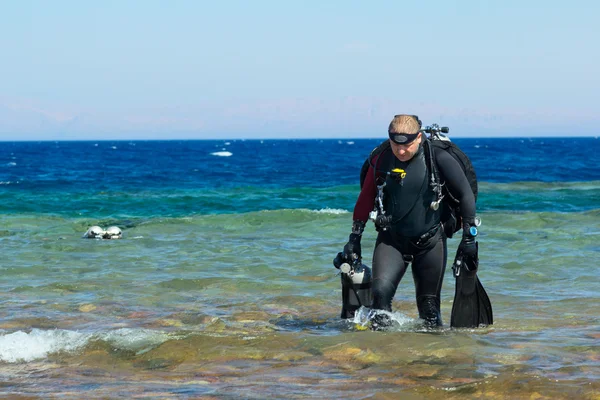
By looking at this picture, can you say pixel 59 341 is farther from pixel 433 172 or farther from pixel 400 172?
pixel 433 172

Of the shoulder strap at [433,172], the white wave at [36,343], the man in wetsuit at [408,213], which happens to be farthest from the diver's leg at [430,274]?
the white wave at [36,343]

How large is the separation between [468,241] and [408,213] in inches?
21.9

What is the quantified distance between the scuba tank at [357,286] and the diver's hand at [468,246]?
91cm

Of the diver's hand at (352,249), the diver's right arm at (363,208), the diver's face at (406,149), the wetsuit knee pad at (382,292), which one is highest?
the diver's face at (406,149)

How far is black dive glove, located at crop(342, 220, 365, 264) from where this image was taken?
23.0 feet

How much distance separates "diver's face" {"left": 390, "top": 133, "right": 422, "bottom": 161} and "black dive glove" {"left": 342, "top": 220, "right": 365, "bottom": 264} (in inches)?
28.7

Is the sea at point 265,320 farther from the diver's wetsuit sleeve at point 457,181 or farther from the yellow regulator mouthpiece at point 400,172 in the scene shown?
the yellow regulator mouthpiece at point 400,172

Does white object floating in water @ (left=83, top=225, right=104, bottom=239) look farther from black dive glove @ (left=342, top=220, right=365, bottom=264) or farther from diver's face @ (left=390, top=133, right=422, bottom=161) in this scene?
diver's face @ (left=390, top=133, right=422, bottom=161)

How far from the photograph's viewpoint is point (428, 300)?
7191 mm

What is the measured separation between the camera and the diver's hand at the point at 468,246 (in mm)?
6793

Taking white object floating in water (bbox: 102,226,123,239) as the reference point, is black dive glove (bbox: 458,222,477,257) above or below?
above

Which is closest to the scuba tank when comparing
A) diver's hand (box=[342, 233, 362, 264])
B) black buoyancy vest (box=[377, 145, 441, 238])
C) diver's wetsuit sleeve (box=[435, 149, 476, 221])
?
diver's hand (box=[342, 233, 362, 264])

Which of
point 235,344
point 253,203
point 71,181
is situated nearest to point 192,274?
point 235,344

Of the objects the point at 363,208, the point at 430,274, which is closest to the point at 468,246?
the point at 430,274
